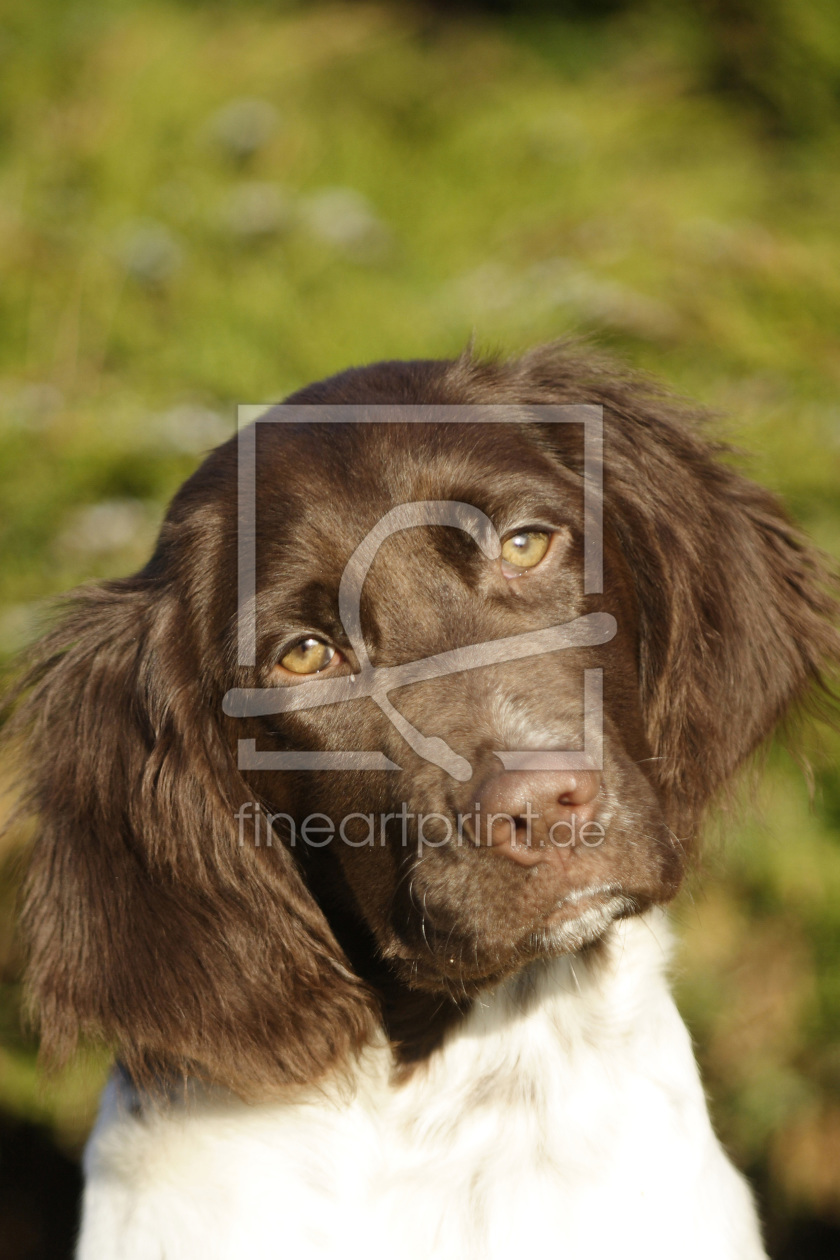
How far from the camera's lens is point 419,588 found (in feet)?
6.93

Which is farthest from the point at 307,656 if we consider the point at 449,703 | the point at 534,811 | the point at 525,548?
the point at 534,811

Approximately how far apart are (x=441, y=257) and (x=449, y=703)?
5.30 metres

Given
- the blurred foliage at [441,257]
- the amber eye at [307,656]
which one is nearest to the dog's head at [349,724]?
the amber eye at [307,656]

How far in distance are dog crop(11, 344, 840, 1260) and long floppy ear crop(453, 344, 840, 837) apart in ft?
0.05

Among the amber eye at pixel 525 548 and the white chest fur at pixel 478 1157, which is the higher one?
the amber eye at pixel 525 548

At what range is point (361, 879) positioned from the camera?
2.10 m

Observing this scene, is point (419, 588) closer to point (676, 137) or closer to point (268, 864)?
point (268, 864)

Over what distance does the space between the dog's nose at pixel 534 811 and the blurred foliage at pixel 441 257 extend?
78 centimetres

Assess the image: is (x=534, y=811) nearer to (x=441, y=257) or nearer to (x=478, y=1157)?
(x=478, y=1157)

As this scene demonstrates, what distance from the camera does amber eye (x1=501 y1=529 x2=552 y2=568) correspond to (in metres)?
2.17

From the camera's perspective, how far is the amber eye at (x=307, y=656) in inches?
83.8

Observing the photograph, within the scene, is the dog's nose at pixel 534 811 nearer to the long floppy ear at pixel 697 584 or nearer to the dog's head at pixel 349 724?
the dog's head at pixel 349 724

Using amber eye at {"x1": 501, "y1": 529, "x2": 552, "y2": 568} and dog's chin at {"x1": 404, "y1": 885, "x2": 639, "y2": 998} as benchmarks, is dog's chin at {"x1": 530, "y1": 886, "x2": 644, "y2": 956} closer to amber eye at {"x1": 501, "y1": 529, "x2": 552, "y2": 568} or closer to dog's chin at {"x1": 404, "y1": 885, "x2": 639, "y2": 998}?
dog's chin at {"x1": 404, "y1": 885, "x2": 639, "y2": 998}

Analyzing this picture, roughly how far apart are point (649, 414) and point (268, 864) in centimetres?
115
